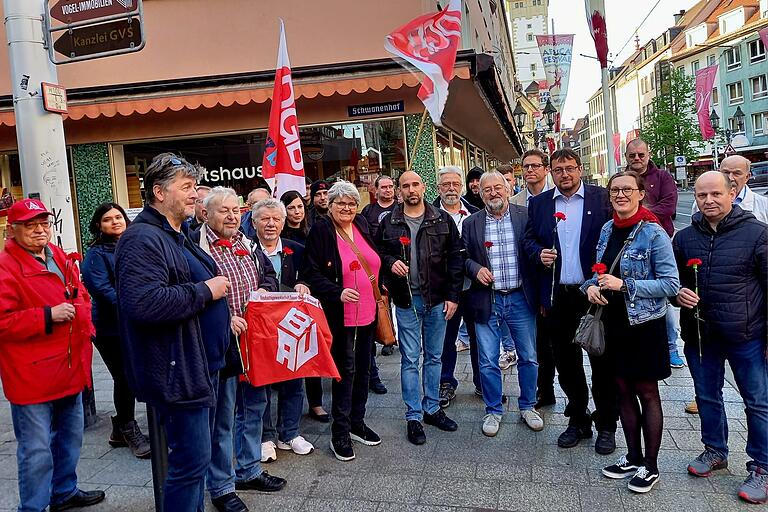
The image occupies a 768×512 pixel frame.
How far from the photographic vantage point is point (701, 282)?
3744mm

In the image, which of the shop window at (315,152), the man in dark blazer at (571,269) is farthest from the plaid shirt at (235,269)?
the shop window at (315,152)

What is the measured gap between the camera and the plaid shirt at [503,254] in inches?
189

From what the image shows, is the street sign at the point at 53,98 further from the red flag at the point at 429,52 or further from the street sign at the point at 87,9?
the red flag at the point at 429,52

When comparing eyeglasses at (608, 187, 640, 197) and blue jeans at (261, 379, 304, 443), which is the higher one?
eyeglasses at (608, 187, 640, 197)

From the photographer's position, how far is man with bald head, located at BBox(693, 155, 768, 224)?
200 inches

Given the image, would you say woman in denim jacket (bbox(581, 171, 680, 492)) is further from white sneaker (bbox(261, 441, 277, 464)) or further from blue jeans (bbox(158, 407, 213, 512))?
blue jeans (bbox(158, 407, 213, 512))

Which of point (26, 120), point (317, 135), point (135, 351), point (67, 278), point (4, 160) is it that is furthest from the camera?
point (4, 160)

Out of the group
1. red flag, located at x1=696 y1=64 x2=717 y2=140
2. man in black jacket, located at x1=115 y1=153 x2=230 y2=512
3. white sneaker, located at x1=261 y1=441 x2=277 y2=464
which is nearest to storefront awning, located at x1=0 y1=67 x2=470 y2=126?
white sneaker, located at x1=261 y1=441 x2=277 y2=464

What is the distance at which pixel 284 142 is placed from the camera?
669cm

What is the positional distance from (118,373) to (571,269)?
348 centimetres

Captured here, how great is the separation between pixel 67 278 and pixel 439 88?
4.32 m

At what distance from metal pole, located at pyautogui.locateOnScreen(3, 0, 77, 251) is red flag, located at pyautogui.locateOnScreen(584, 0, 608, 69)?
827cm

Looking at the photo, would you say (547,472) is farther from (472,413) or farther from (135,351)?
(135,351)

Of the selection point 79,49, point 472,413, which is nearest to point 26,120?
point 79,49
